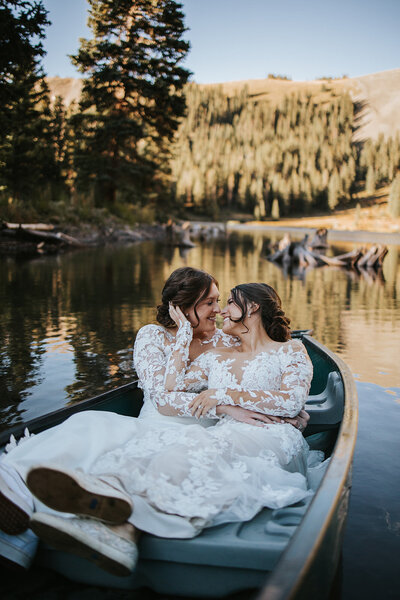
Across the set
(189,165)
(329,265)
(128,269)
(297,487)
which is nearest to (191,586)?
(297,487)

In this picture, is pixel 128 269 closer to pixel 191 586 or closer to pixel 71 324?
pixel 71 324

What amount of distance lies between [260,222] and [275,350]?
92880 mm

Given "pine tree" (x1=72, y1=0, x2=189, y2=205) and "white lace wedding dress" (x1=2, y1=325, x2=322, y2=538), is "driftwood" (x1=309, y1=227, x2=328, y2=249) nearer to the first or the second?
"pine tree" (x1=72, y1=0, x2=189, y2=205)

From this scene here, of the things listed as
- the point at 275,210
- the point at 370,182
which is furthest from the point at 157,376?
the point at 370,182

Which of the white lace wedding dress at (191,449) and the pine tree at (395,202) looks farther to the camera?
the pine tree at (395,202)

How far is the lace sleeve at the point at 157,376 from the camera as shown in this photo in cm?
346

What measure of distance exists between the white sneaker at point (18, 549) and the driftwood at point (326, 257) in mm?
24054

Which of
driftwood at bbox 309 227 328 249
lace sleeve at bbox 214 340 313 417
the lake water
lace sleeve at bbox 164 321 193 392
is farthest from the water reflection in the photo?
driftwood at bbox 309 227 328 249

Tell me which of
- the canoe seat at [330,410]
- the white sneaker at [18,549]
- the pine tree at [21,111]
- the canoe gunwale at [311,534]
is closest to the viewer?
the canoe gunwale at [311,534]

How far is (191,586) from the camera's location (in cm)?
248

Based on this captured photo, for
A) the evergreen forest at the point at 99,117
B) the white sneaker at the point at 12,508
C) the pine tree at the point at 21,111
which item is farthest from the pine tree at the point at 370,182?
the white sneaker at the point at 12,508

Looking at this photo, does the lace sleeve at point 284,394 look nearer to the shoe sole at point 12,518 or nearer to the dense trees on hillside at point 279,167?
the shoe sole at point 12,518

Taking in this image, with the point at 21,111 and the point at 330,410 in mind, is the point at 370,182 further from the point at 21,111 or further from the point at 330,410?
the point at 330,410

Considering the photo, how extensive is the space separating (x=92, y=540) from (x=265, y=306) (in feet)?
6.24
